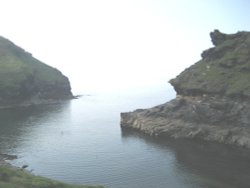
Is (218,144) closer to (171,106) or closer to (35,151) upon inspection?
(171,106)

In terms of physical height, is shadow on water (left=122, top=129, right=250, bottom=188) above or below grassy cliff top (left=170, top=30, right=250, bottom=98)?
below

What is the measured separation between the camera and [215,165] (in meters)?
123

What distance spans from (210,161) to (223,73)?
64.8 m

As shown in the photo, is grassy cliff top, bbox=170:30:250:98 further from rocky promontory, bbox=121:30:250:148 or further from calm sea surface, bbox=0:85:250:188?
calm sea surface, bbox=0:85:250:188

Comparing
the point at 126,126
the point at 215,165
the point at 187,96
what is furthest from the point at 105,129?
the point at 215,165

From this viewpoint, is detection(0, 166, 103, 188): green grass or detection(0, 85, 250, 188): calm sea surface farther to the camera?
detection(0, 85, 250, 188): calm sea surface

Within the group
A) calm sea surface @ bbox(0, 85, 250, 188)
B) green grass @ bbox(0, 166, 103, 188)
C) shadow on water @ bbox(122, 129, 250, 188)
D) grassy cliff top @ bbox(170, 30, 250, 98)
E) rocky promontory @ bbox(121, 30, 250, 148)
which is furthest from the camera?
grassy cliff top @ bbox(170, 30, 250, 98)

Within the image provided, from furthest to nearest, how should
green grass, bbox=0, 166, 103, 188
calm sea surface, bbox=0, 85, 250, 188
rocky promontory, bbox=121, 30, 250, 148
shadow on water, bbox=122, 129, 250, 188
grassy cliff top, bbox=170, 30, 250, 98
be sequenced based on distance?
1. grassy cliff top, bbox=170, 30, 250, 98
2. rocky promontory, bbox=121, 30, 250, 148
3. calm sea surface, bbox=0, 85, 250, 188
4. shadow on water, bbox=122, 129, 250, 188
5. green grass, bbox=0, 166, 103, 188

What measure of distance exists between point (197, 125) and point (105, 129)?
52091mm

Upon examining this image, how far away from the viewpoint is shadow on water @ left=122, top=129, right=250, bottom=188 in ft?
352

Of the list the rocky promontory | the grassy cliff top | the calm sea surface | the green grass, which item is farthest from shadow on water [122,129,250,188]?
the green grass

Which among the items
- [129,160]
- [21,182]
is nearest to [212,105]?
[129,160]

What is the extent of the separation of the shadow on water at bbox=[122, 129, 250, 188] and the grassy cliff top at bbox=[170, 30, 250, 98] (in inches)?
1127

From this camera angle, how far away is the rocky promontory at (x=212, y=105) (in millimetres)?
154625
